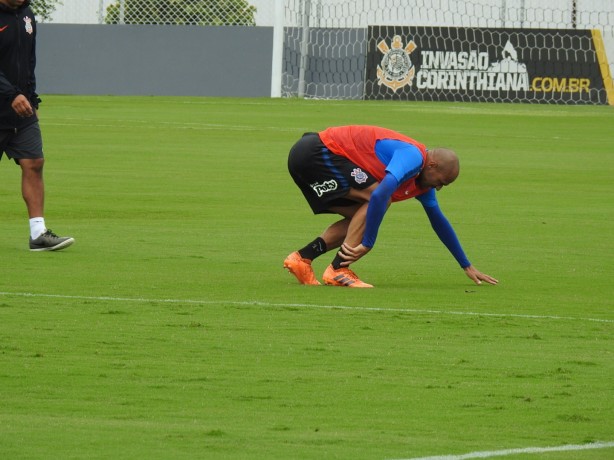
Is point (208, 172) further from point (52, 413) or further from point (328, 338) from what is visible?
point (52, 413)

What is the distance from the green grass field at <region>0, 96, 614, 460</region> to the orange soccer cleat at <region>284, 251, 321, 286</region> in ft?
0.33

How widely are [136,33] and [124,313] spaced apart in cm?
3404

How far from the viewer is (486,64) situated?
128ft

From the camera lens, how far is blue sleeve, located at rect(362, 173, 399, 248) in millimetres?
10430

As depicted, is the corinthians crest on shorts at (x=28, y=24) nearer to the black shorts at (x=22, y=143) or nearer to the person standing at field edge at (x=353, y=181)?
the black shorts at (x=22, y=143)

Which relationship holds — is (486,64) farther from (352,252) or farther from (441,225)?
(352,252)

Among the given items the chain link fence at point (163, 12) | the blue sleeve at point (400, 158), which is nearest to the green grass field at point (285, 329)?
the blue sleeve at point (400, 158)

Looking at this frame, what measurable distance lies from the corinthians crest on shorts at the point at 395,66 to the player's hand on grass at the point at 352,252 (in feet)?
95.1

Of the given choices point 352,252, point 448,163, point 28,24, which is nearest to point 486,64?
point 28,24

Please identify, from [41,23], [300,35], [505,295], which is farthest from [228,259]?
[41,23]

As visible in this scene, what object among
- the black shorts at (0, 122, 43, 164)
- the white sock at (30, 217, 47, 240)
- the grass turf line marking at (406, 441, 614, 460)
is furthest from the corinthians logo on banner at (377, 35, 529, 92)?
the grass turf line marking at (406, 441, 614, 460)

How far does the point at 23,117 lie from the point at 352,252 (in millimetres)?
3404

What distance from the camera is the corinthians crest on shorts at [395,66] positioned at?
3953 centimetres

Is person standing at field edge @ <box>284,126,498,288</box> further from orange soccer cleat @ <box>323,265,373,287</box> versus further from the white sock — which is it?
the white sock
